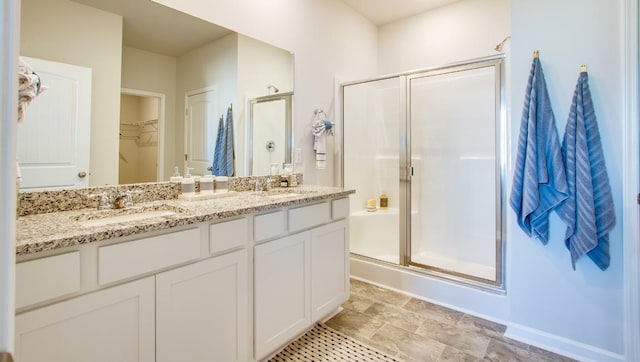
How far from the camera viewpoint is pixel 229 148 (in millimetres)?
2139

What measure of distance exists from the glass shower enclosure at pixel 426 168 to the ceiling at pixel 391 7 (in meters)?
0.82

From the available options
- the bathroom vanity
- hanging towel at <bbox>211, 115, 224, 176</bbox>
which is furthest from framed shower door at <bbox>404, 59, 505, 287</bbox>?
hanging towel at <bbox>211, 115, 224, 176</bbox>

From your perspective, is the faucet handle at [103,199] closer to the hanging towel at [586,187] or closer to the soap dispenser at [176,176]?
the soap dispenser at [176,176]

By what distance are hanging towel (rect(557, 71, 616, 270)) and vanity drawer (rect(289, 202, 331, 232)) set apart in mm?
1382

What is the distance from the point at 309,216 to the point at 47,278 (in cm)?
124

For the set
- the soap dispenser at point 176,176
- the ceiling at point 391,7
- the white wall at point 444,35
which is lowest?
the soap dispenser at point 176,176

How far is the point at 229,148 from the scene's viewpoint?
214 centimetres

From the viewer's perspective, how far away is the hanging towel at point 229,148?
2.11 metres

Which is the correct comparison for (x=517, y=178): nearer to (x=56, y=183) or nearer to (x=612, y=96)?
(x=612, y=96)

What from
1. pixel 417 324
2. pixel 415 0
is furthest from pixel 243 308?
pixel 415 0

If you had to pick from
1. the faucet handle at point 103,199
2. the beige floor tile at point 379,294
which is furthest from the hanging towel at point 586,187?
the faucet handle at point 103,199

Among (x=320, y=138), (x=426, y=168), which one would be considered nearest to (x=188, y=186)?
(x=320, y=138)

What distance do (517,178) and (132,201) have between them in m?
2.22

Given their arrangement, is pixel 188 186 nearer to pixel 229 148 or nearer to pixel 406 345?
pixel 229 148
